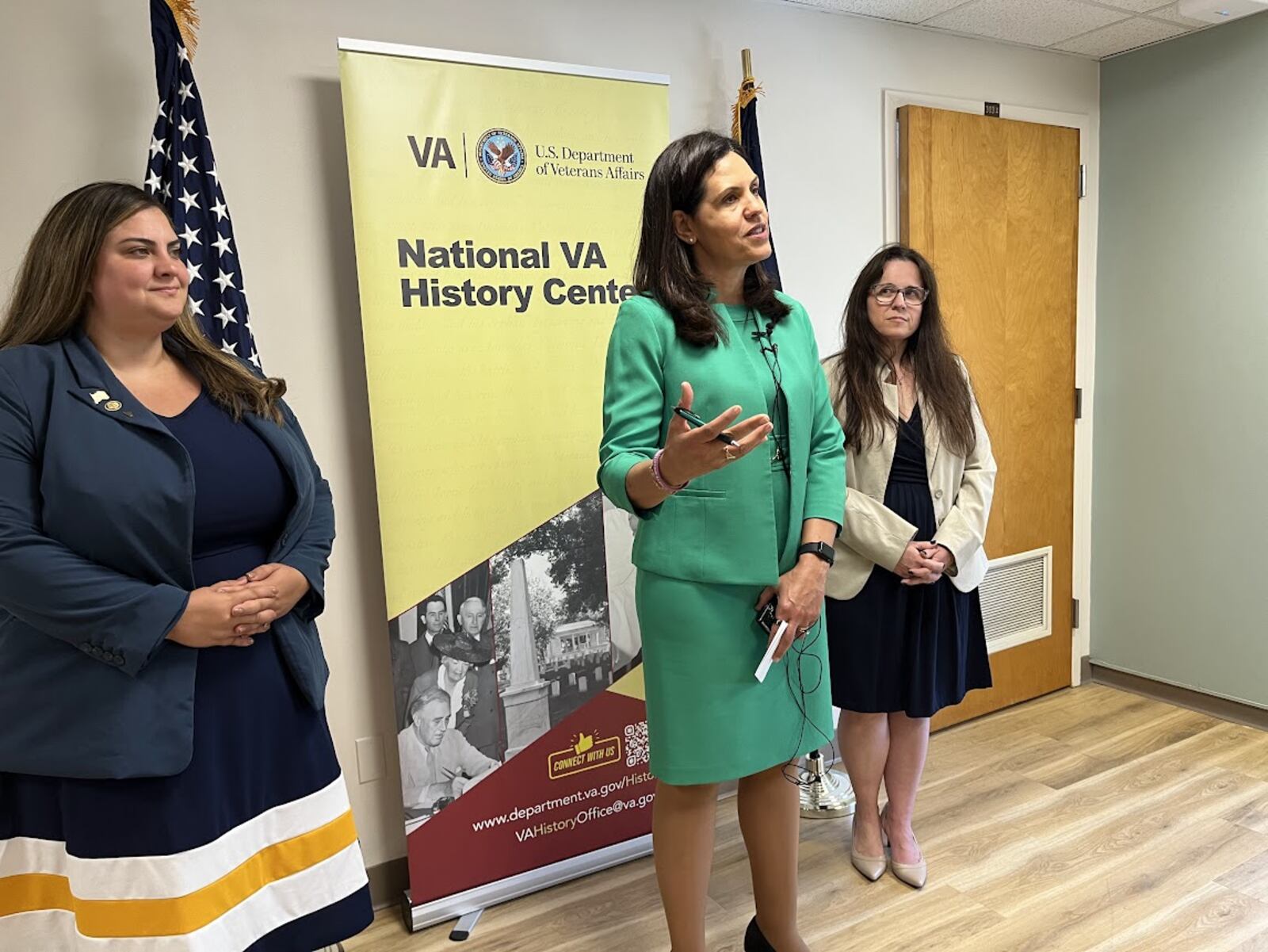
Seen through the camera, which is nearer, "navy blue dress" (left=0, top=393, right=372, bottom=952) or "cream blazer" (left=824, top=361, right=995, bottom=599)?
"navy blue dress" (left=0, top=393, right=372, bottom=952)

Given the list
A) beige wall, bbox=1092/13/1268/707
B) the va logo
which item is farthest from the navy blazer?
beige wall, bbox=1092/13/1268/707

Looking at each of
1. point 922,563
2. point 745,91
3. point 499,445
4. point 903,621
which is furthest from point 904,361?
point 499,445

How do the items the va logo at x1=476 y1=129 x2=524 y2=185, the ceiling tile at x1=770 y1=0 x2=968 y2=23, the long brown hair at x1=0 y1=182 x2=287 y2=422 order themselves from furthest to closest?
1. the ceiling tile at x1=770 y1=0 x2=968 y2=23
2. the va logo at x1=476 y1=129 x2=524 y2=185
3. the long brown hair at x1=0 y1=182 x2=287 y2=422

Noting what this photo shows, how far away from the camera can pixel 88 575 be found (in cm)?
135

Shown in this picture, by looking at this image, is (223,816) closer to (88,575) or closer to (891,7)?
(88,575)

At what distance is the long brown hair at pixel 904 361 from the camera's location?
240cm

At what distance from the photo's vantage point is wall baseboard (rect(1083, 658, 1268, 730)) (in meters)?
3.39

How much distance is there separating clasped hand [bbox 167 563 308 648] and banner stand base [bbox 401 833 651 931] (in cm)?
119

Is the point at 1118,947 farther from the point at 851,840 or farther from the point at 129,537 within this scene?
the point at 129,537

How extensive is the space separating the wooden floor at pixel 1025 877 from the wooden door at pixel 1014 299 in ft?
1.98

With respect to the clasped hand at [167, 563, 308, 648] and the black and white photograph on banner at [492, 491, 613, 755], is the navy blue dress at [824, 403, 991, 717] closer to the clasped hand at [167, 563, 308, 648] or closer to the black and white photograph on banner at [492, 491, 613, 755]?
the black and white photograph on banner at [492, 491, 613, 755]

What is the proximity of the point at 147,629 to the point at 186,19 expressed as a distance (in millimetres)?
1364

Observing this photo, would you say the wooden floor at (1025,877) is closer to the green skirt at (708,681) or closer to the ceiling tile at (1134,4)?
the green skirt at (708,681)

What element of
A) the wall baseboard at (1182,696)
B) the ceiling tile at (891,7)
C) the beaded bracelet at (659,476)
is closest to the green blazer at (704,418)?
the beaded bracelet at (659,476)
